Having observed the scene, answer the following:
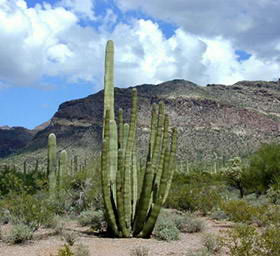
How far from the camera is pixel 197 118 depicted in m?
137

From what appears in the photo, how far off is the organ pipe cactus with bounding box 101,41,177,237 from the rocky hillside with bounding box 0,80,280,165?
76818 millimetres

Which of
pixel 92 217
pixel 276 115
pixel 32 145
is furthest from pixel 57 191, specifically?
pixel 276 115

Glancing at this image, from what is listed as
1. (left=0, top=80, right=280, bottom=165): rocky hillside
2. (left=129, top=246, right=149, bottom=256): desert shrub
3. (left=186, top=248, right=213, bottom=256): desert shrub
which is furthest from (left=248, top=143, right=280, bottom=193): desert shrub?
(left=0, top=80, right=280, bottom=165): rocky hillside

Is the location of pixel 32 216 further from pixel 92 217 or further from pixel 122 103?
pixel 122 103

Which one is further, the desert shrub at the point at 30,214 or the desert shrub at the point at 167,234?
the desert shrub at the point at 30,214

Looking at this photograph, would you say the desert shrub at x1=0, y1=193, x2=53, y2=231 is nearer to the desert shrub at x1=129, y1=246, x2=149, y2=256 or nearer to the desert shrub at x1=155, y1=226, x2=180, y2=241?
the desert shrub at x1=155, y1=226, x2=180, y2=241

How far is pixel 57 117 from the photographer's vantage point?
157375 millimetres

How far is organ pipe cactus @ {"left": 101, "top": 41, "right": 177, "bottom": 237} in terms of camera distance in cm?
1274

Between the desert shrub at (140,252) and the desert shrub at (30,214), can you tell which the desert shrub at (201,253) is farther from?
the desert shrub at (30,214)

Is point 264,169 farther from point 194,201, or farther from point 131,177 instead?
point 131,177

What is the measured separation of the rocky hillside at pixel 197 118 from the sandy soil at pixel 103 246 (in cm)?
7762

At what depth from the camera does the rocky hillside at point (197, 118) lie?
106m

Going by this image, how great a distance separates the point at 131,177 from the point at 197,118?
408ft

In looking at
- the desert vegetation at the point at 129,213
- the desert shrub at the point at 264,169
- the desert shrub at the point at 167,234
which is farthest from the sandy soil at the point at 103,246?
the desert shrub at the point at 264,169
